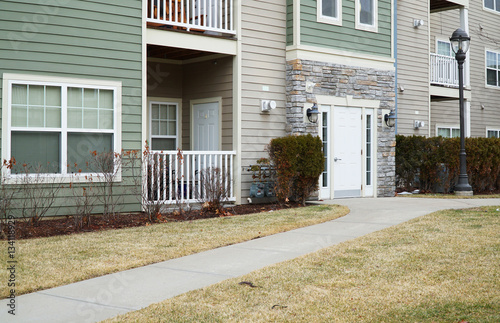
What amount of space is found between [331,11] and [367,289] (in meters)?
9.22

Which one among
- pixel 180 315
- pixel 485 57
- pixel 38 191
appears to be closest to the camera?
pixel 180 315

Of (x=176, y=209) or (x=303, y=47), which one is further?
(x=303, y=47)

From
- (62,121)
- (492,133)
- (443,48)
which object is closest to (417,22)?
(443,48)

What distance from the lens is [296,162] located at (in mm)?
11430

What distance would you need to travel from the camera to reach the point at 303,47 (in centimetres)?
1255

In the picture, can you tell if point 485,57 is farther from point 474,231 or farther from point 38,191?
point 38,191

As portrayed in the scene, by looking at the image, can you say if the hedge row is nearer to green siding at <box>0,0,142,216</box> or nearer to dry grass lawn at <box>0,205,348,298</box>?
dry grass lawn at <box>0,205,348,298</box>

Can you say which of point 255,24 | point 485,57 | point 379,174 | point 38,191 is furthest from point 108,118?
point 485,57

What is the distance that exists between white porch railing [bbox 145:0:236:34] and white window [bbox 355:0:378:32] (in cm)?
343

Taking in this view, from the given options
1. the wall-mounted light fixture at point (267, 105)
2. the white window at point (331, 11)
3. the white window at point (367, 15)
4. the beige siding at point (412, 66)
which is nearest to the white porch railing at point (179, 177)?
the wall-mounted light fixture at point (267, 105)

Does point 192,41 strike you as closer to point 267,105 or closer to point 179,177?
point 267,105

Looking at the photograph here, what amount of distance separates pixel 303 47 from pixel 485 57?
37.4 feet

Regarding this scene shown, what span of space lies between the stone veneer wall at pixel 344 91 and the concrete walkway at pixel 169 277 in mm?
3700

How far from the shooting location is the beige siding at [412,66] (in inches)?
673
